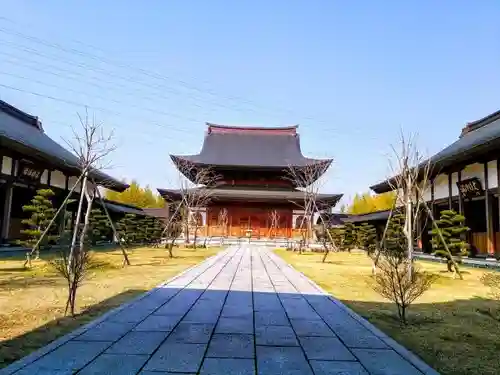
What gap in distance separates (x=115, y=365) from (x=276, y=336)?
206 centimetres

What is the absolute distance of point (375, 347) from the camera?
15.6 ft

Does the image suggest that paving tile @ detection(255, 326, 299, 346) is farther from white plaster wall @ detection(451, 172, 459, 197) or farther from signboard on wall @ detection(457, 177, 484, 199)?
white plaster wall @ detection(451, 172, 459, 197)

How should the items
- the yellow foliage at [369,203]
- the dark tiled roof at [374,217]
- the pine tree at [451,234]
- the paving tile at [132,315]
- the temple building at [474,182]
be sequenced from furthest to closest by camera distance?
the yellow foliage at [369,203] < the dark tiled roof at [374,217] < the temple building at [474,182] < the pine tree at [451,234] < the paving tile at [132,315]

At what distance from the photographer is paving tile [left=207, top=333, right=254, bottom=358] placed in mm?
4297

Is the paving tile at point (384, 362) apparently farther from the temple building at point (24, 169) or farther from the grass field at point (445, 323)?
the temple building at point (24, 169)

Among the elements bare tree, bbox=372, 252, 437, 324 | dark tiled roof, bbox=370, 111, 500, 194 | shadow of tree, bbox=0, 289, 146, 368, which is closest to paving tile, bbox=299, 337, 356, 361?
bare tree, bbox=372, 252, 437, 324

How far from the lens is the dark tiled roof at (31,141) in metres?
16.1

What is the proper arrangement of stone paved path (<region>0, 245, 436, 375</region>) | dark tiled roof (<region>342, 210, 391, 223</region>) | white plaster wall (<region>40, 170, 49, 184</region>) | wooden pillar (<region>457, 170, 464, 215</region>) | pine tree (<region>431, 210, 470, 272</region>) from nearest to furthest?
stone paved path (<region>0, 245, 436, 375</region>)
pine tree (<region>431, 210, 470, 272</region>)
wooden pillar (<region>457, 170, 464, 215</region>)
white plaster wall (<region>40, 170, 49, 184</region>)
dark tiled roof (<region>342, 210, 391, 223</region>)

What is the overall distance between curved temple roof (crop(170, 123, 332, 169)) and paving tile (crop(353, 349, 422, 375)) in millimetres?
35786

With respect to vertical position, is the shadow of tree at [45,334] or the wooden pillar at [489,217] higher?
the wooden pillar at [489,217]

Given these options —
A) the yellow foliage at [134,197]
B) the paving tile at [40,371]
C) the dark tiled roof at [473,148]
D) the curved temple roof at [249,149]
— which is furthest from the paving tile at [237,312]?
the yellow foliage at [134,197]

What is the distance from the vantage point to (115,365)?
152 inches

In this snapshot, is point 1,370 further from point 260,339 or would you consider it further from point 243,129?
point 243,129

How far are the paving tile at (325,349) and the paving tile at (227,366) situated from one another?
2.41ft
